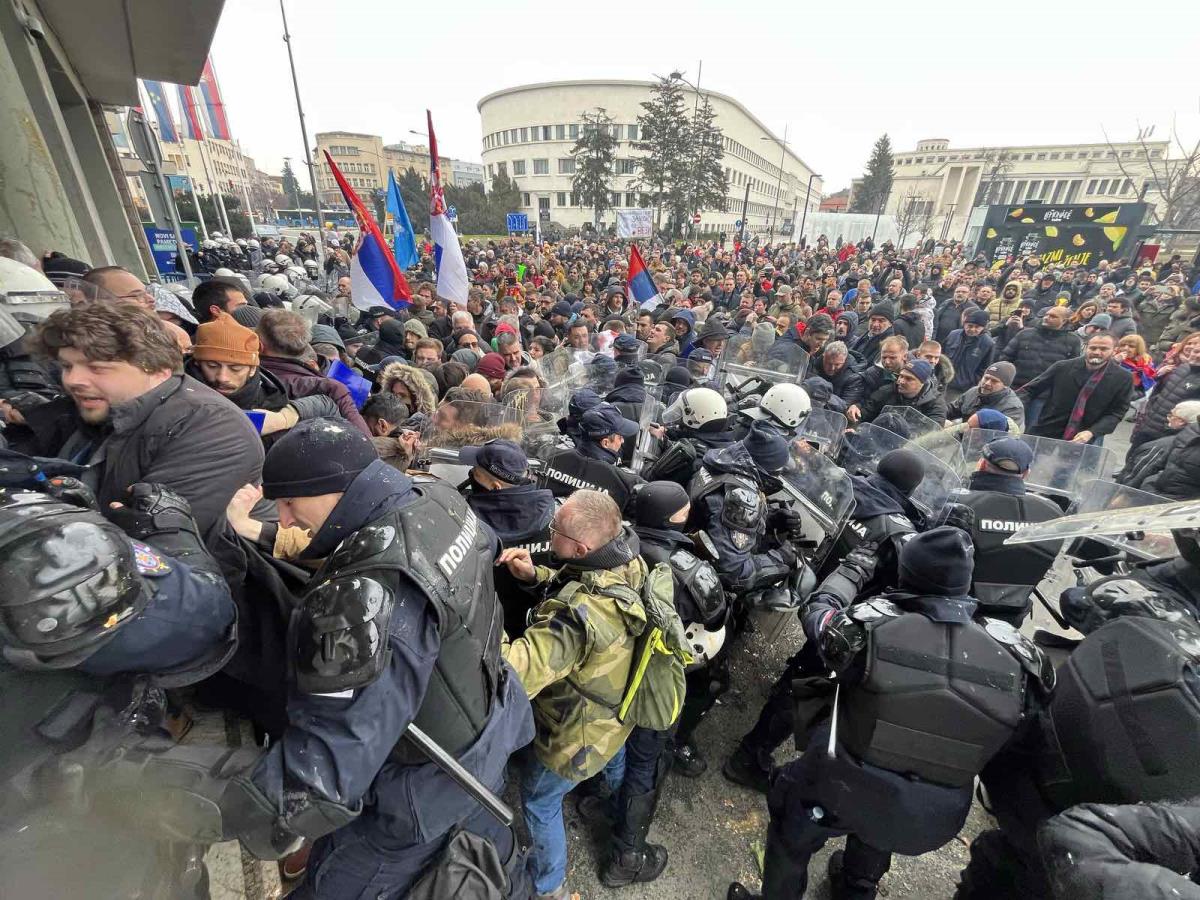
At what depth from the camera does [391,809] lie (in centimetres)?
148

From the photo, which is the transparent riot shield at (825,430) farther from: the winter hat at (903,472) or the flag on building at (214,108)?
A: the flag on building at (214,108)

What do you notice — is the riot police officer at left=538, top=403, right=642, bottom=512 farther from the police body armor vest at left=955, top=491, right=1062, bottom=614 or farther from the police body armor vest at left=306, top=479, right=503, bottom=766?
the police body armor vest at left=955, top=491, right=1062, bottom=614

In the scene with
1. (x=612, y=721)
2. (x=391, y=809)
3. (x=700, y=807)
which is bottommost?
(x=700, y=807)

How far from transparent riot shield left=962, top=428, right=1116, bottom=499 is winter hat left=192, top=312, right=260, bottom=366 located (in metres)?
5.02

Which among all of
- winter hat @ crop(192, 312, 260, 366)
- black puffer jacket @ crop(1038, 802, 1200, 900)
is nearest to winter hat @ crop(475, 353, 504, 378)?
winter hat @ crop(192, 312, 260, 366)

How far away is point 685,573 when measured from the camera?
2490mm

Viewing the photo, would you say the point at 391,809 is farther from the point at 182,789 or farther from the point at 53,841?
the point at 53,841

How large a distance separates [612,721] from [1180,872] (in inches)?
65.8

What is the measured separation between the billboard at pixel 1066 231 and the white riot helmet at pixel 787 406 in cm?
2152

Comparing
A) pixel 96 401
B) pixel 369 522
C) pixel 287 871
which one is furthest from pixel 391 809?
pixel 96 401

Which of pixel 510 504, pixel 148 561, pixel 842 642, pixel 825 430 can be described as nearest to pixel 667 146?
pixel 825 430

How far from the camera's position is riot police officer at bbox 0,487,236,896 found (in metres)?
0.98

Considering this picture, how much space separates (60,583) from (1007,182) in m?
96.4

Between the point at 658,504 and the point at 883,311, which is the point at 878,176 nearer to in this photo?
the point at 883,311
